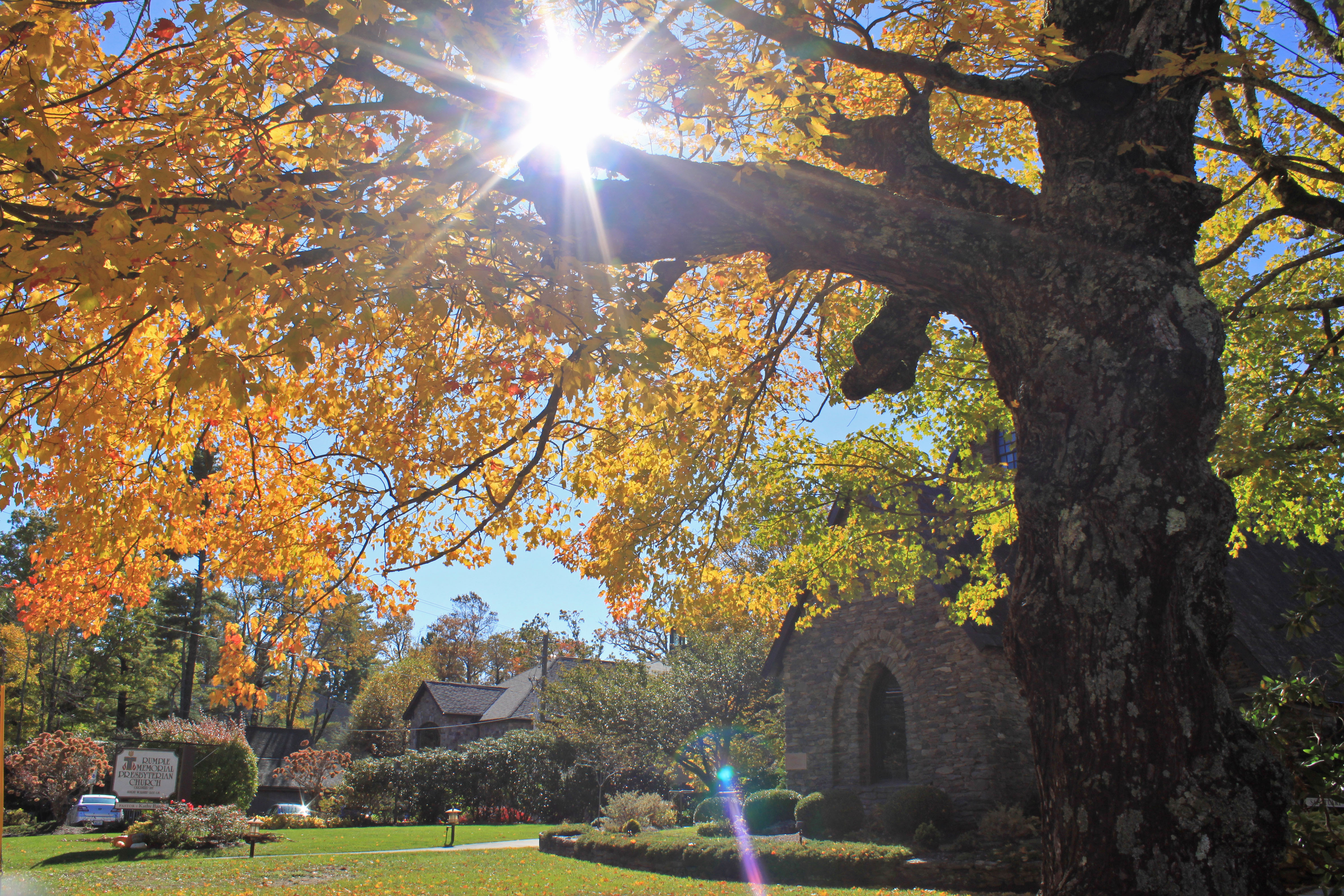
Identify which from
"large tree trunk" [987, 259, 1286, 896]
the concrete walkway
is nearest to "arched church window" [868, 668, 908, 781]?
the concrete walkway

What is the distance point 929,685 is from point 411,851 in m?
12.2

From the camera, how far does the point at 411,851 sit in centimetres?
1823

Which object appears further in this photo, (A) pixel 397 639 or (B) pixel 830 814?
(A) pixel 397 639

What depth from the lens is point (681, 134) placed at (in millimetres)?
7562

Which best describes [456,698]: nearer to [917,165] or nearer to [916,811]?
[916,811]

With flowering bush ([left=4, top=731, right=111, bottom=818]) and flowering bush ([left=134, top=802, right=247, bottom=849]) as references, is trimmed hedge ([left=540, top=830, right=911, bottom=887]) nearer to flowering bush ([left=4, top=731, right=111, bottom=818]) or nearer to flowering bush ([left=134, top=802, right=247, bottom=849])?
flowering bush ([left=134, top=802, right=247, bottom=849])

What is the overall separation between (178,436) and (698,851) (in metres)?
10.9

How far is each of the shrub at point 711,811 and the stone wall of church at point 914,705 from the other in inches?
86.6

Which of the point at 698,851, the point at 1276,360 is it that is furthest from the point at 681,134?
the point at 698,851

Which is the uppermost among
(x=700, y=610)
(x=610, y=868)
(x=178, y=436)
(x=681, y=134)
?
(x=681, y=134)

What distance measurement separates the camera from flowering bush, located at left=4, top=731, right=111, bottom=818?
25.6 m

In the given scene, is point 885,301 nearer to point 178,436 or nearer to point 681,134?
point 681,134

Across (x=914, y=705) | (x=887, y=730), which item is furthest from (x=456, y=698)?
(x=914, y=705)

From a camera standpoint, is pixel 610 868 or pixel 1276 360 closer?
pixel 1276 360
